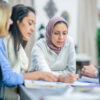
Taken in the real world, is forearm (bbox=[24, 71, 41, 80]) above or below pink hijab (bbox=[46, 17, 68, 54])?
below

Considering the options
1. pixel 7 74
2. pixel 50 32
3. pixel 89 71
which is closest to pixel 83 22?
pixel 50 32

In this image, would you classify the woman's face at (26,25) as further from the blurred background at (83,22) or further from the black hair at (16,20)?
the blurred background at (83,22)

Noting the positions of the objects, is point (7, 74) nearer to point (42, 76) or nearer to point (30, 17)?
point (42, 76)

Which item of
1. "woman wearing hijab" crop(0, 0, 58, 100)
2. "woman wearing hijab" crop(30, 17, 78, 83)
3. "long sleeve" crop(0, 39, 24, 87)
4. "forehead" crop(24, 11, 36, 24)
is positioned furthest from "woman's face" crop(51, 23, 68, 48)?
"long sleeve" crop(0, 39, 24, 87)

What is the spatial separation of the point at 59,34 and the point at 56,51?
0.11 m

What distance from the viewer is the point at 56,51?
5.13 ft

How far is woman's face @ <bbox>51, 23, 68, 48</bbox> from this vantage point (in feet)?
5.00

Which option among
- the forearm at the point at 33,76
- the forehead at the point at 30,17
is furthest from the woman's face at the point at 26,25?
the forearm at the point at 33,76

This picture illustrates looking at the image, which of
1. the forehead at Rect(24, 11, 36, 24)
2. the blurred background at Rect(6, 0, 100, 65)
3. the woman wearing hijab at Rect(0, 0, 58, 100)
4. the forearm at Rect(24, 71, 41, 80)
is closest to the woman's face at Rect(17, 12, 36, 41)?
the forehead at Rect(24, 11, 36, 24)

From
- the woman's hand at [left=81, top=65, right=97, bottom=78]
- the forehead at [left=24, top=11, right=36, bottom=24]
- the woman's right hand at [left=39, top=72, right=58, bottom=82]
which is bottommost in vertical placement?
the woman's hand at [left=81, top=65, right=97, bottom=78]

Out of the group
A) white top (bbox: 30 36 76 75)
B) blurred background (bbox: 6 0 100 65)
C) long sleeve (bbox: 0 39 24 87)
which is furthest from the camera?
blurred background (bbox: 6 0 100 65)

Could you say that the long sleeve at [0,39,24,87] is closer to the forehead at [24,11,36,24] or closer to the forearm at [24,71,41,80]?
the forearm at [24,71,41,80]

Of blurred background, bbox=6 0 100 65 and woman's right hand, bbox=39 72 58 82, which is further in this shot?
blurred background, bbox=6 0 100 65

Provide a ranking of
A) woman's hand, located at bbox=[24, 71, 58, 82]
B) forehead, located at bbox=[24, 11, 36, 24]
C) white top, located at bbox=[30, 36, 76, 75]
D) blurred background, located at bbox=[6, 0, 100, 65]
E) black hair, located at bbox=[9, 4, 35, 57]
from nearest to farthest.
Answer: woman's hand, located at bbox=[24, 71, 58, 82] < black hair, located at bbox=[9, 4, 35, 57] < forehead, located at bbox=[24, 11, 36, 24] < white top, located at bbox=[30, 36, 76, 75] < blurred background, located at bbox=[6, 0, 100, 65]
